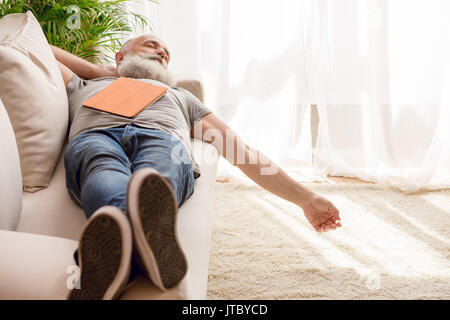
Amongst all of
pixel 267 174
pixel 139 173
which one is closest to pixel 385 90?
pixel 267 174

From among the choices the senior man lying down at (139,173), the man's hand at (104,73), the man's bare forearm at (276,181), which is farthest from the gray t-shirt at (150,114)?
the man's bare forearm at (276,181)

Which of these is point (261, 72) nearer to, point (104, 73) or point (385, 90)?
point (385, 90)

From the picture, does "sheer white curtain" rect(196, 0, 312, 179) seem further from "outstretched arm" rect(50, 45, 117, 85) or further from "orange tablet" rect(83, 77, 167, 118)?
"orange tablet" rect(83, 77, 167, 118)

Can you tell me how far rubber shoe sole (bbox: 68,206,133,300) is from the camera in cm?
65

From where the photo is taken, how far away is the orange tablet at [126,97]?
4.17 feet

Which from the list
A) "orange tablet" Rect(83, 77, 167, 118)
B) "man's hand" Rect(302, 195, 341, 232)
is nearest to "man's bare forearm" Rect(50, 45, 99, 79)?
"orange tablet" Rect(83, 77, 167, 118)

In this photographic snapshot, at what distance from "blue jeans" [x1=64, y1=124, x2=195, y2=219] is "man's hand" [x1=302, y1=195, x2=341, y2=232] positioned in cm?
42

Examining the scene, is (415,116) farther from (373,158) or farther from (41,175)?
(41,175)

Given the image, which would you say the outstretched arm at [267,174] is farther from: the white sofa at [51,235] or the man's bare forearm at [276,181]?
the white sofa at [51,235]

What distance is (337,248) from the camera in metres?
1.62

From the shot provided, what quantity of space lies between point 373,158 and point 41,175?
1821 mm

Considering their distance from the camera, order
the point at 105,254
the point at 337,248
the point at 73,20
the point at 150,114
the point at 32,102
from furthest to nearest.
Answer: the point at 73,20
the point at 337,248
the point at 150,114
the point at 32,102
the point at 105,254

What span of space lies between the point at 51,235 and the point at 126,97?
564 mm
